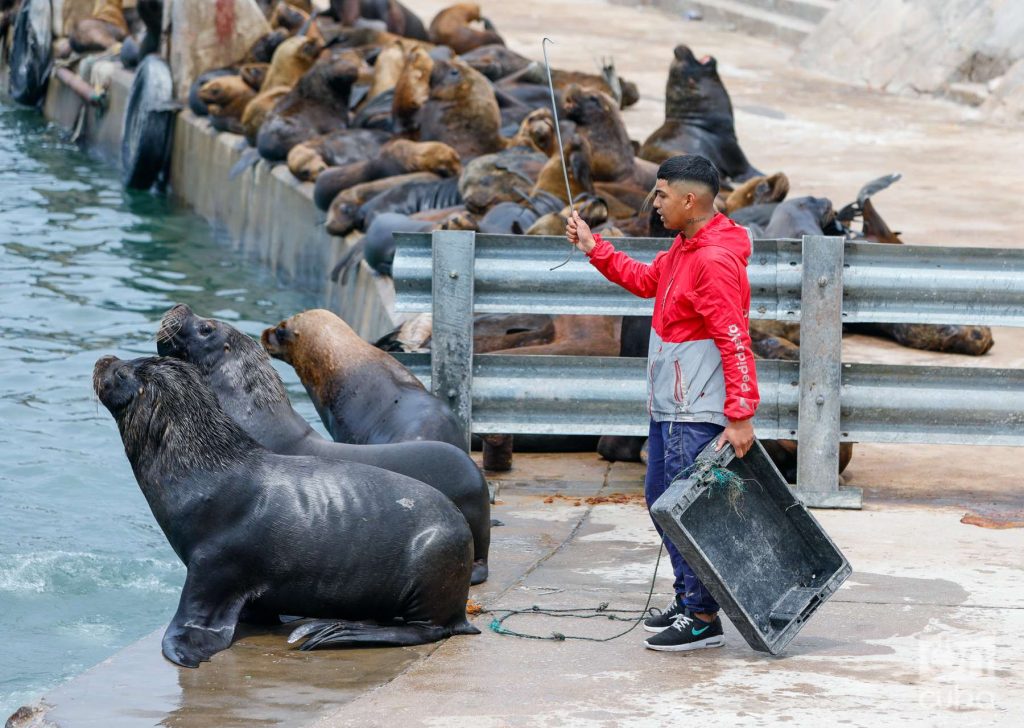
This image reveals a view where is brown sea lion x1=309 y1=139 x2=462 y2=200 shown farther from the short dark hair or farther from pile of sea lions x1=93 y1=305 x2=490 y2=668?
the short dark hair

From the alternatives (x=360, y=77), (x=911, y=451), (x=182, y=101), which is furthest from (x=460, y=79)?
(x=911, y=451)

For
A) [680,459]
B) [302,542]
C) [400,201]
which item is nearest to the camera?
[680,459]

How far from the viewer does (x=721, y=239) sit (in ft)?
15.0

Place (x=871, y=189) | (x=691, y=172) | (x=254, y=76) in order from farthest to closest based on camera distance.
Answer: (x=254, y=76), (x=871, y=189), (x=691, y=172)

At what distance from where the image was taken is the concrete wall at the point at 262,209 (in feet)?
38.8

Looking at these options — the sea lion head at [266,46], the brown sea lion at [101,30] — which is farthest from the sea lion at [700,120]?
the brown sea lion at [101,30]

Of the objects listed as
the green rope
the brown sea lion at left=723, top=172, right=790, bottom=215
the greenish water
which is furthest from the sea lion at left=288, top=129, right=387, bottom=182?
the green rope

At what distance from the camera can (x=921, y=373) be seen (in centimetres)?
636

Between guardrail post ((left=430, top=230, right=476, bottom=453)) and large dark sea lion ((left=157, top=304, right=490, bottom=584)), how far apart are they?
2.62ft

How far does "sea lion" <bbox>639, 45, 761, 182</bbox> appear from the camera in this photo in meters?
14.2

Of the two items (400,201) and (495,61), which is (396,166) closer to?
(400,201)

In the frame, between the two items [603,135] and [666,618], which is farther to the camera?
[603,135]

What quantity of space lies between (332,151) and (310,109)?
1034 millimetres

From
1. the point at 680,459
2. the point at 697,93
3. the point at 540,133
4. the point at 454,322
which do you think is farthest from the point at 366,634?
Result: the point at 697,93
